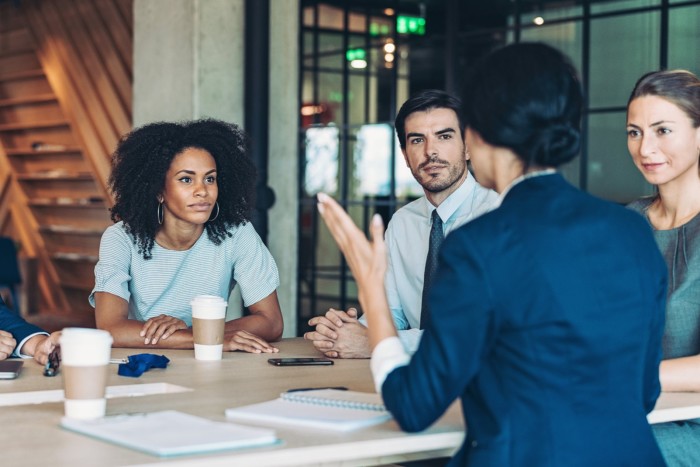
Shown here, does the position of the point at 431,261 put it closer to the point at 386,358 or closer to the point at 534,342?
the point at 386,358

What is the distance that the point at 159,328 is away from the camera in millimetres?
2918

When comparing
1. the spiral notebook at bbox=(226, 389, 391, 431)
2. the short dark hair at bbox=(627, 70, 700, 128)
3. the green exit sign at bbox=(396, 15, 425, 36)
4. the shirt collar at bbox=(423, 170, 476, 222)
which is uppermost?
the green exit sign at bbox=(396, 15, 425, 36)

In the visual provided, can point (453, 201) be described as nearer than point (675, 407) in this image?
No

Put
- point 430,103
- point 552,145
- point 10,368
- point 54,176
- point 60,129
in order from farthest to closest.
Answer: point 60,129, point 54,176, point 430,103, point 10,368, point 552,145

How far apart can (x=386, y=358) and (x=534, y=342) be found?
0.91 ft

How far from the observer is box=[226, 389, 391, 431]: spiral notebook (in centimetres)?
178

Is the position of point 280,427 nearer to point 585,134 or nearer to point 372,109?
point 585,134

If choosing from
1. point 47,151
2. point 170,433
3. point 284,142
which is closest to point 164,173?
point 170,433

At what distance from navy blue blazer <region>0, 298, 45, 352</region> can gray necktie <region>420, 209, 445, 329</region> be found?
1.11 m

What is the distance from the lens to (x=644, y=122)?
2580 millimetres

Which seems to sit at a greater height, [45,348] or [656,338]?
[656,338]

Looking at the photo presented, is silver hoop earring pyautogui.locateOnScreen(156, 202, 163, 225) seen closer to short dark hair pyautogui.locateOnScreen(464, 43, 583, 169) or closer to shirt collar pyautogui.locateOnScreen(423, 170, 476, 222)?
shirt collar pyautogui.locateOnScreen(423, 170, 476, 222)

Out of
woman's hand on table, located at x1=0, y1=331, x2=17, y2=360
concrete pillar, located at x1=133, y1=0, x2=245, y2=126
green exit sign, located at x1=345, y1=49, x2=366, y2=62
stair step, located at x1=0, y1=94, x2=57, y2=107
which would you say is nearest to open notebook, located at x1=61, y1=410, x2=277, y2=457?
woman's hand on table, located at x1=0, y1=331, x2=17, y2=360

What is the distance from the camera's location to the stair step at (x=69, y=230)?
8289mm
